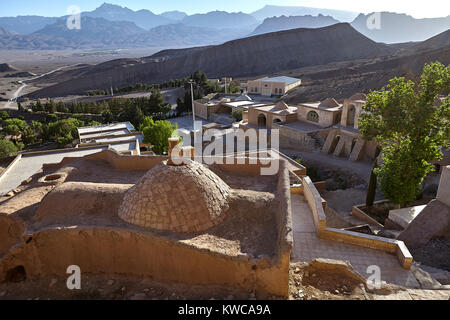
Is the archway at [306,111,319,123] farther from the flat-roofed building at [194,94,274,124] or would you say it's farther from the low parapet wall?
the low parapet wall

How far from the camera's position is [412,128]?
46.0 feet

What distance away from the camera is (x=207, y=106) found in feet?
141

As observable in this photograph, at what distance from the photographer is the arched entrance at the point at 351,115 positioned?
2664 cm

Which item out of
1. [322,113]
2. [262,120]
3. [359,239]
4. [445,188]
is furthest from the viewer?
[262,120]

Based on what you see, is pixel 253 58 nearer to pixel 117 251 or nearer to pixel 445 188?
pixel 445 188

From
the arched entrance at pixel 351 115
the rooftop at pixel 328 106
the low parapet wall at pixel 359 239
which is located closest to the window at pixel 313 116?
the rooftop at pixel 328 106

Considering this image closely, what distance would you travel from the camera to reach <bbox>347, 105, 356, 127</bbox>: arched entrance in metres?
26.6

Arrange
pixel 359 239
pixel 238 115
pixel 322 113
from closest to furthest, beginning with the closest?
pixel 359 239
pixel 322 113
pixel 238 115

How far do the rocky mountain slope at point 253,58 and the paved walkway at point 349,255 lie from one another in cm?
8402

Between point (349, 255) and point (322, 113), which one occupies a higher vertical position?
point (322, 113)

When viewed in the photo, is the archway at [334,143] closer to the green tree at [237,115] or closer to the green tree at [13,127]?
the green tree at [237,115]

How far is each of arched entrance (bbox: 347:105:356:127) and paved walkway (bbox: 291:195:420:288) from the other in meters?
17.5

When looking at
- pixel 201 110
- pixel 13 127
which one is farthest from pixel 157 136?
pixel 13 127

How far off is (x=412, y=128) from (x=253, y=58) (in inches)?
3424
